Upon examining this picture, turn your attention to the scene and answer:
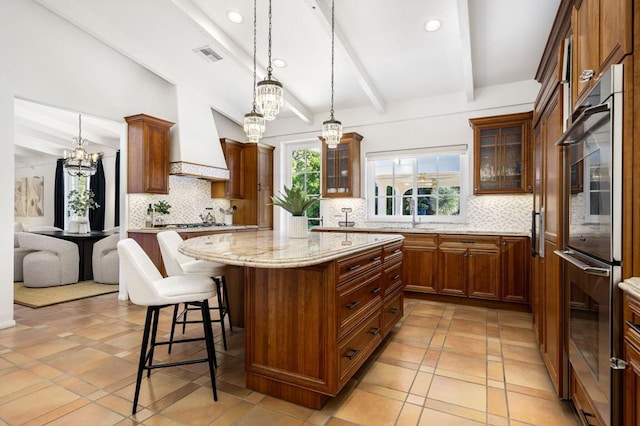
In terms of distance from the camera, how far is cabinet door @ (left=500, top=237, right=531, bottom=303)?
12.6 ft

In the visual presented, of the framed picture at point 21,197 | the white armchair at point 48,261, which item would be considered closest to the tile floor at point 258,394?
the white armchair at point 48,261

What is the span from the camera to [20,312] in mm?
3764

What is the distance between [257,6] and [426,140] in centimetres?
302

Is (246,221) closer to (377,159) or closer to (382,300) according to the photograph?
(377,159)

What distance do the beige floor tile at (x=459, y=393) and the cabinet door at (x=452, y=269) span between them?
2051mm

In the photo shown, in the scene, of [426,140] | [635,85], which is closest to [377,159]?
[426,140]

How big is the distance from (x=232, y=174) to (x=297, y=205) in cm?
390

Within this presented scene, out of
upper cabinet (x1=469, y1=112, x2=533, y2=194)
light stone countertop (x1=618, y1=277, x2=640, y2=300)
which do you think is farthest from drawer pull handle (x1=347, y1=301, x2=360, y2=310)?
upper cabinet (x1=469, y1=112, x2=533, y2=194)

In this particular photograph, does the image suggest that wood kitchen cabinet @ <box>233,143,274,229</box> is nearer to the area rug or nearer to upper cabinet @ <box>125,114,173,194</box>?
upper cabinet @ <box>125,114,173,194</box>

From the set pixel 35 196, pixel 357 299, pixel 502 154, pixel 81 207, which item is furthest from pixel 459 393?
pixel 35 196

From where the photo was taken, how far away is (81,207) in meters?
7.25

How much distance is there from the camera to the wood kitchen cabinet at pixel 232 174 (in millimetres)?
5965

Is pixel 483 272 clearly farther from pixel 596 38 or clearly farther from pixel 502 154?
pixel 596 38

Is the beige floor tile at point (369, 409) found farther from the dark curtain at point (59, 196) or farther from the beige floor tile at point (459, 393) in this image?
the dark curtain at point (59, 196)
